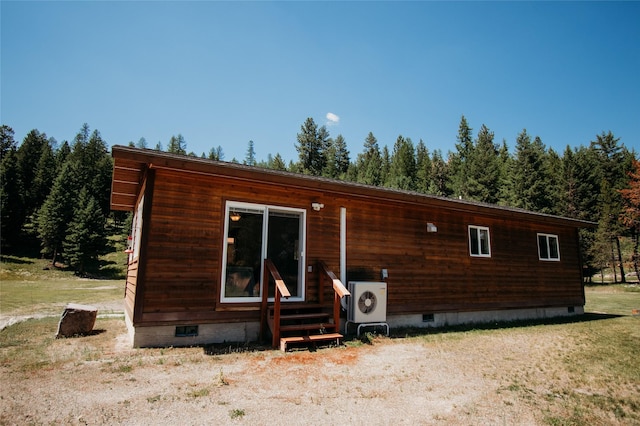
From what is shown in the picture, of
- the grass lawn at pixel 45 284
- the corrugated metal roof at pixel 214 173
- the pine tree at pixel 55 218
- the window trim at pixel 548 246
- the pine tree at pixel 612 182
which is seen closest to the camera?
the corrugated metal roof at pixel 214 173

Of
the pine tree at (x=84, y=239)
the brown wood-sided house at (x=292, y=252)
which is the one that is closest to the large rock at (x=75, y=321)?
the brown wood-sided house at (x=292, y=252)

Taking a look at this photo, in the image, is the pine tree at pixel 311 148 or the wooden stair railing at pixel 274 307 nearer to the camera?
the wooden stair railing at pixel 274 307

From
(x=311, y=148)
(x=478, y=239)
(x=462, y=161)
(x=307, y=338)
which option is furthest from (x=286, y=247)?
(x=462, y=161)

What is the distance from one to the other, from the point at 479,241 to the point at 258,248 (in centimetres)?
667

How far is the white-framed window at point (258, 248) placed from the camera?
6273 millimetres

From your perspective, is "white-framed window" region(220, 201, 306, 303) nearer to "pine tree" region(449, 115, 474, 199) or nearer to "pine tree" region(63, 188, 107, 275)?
"pine tree" region(63, 188, 107, 275)

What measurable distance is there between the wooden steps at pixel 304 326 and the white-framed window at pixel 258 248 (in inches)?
12.4

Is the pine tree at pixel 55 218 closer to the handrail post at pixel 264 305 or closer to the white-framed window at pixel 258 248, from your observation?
the white-framed window at pixel 258 248

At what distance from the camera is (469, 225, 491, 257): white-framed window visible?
9.52 meters

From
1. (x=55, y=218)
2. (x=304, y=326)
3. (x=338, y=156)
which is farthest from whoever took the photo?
(x=338, y=156)

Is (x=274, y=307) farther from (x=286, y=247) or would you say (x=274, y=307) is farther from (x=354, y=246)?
(x=354, y=246)

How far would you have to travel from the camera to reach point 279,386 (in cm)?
403

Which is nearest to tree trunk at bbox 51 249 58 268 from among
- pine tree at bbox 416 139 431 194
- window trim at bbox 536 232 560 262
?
window trim at bbox 536 232 560 262

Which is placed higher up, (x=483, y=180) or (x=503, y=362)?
(x=483, y=180)
